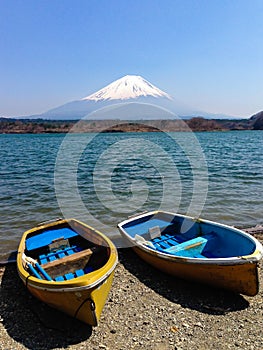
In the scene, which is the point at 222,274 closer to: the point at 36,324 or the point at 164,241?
the point at 164,241

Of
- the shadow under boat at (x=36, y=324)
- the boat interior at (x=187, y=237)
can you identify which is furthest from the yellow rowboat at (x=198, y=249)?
the shadow under boat at (x=36, y=324)

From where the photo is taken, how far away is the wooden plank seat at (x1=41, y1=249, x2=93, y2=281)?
19.3 feet

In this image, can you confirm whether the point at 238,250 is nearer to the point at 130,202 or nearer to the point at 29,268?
the point at 29,268

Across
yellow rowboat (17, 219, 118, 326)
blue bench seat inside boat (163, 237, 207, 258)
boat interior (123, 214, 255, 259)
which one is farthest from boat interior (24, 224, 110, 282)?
blue bench seat inside boat (163, 237, 207, 258)

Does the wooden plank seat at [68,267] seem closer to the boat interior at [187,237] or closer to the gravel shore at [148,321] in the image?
the gravel shore at [148,321]

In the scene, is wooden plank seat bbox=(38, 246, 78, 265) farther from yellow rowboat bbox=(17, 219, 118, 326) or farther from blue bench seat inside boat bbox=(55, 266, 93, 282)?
blue bench seat inside boat bbox=(55, 266, 93, 282)

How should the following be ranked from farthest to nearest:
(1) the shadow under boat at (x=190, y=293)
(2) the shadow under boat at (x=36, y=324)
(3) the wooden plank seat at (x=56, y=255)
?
1. (3) the wooden plank seat at (x=56, y=255)
2. (1) the shadow under boat at (x=190, y=293)
3. (2) the shadow under boat at (x=36, y=324)

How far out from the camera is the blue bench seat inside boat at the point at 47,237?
7149 millimetres

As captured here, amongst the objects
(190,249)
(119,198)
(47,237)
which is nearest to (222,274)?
(190,249)

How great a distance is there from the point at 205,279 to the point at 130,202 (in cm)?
863

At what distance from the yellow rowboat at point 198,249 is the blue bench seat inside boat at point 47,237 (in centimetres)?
140

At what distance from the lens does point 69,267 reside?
604cm

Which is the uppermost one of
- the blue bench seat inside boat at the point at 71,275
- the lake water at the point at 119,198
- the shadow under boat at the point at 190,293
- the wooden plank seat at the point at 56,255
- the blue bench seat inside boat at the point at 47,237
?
the blue bench seat inside boat at the point at 47,237

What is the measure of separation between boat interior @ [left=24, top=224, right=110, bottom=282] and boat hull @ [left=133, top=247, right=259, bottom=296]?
150cm
